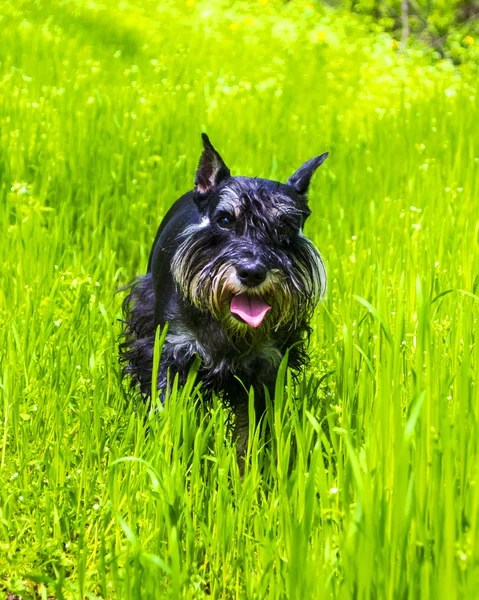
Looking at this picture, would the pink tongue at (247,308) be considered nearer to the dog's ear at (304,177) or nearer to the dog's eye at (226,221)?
the dog's eye at (226,221)

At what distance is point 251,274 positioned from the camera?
8.48 feet

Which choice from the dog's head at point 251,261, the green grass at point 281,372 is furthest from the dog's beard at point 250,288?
the green grass at point 281,372

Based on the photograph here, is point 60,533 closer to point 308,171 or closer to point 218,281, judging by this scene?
point 218,281

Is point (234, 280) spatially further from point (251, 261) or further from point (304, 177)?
point (304, 177)

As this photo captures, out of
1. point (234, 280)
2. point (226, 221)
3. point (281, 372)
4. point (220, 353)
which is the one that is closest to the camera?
point (281, 372)

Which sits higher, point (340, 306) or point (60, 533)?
point (340, 306)

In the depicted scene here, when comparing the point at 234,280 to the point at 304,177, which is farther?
the point at 304,177

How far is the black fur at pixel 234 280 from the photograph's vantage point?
268 cm

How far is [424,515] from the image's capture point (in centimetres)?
189

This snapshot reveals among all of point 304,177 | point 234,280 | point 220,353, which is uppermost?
point 304,177

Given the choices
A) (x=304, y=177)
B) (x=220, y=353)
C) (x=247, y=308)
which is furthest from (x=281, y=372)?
(x=304, y=177)

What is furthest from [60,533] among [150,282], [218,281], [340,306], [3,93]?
[3,93]

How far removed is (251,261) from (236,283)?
93 millimetres

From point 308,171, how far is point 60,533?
5.16ft
